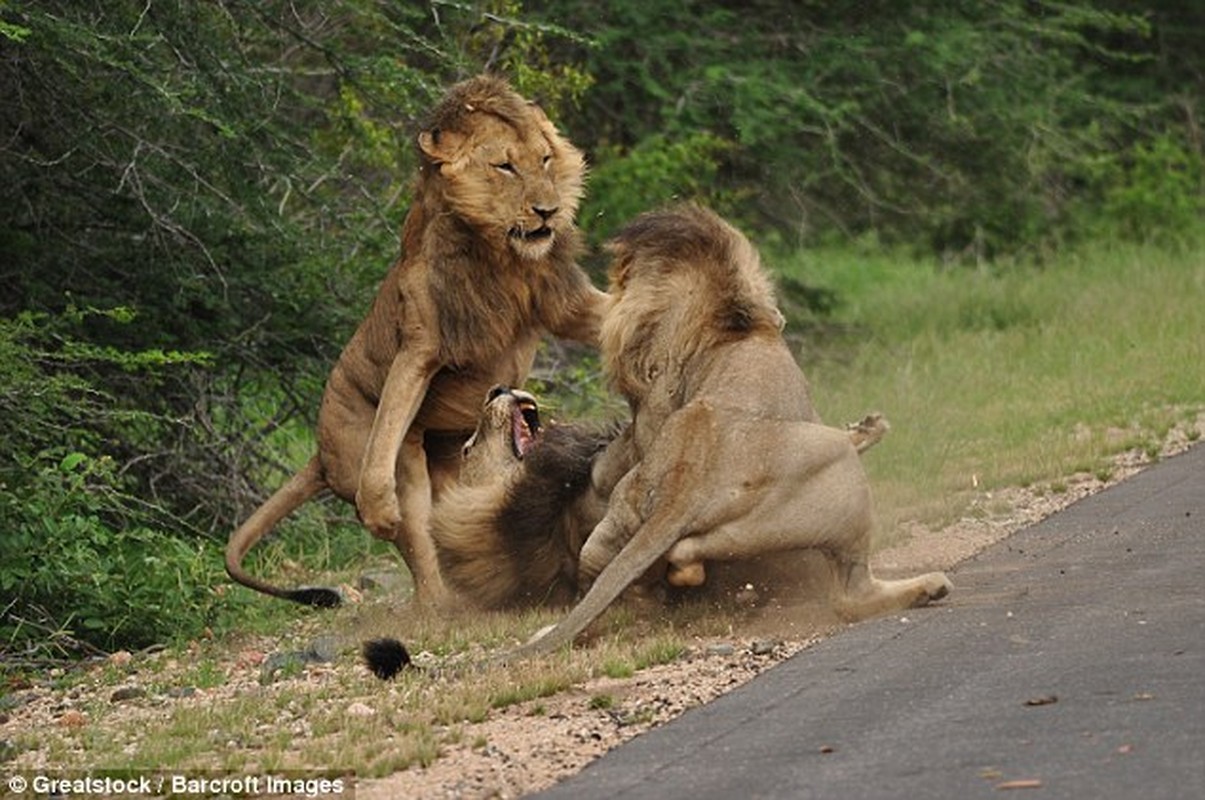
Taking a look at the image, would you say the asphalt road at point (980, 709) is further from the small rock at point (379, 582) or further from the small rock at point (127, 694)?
the small rock at point (379, 582)

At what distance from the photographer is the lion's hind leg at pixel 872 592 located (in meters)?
6.40

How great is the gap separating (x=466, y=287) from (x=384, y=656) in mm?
1976

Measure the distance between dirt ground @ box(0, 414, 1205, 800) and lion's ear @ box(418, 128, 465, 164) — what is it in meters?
1.80

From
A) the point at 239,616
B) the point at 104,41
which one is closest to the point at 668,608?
the point at 239,616

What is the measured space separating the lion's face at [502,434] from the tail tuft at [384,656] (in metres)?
1.66

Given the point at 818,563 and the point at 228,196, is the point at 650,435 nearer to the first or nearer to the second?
the point at 818,563

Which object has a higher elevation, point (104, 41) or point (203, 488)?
point (104, 41)

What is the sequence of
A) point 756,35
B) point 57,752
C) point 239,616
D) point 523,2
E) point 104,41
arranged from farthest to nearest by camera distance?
1. point 756,35
2. point 523,2
3. point 104,41
4. point 239,616
5. point 57,752

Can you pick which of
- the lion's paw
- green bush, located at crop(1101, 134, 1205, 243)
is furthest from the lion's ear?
green bush, located at crop(1101, 134, 1205, 243)

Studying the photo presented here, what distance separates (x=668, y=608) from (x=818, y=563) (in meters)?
0.44

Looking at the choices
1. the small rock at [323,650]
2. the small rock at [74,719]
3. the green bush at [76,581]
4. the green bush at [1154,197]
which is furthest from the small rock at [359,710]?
the green bush at [1154,197]

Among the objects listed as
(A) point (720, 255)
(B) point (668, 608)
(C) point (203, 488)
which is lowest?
(C) point (203, 488)

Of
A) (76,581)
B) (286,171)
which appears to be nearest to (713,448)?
(76,581)

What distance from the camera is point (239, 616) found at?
8.48 metres
